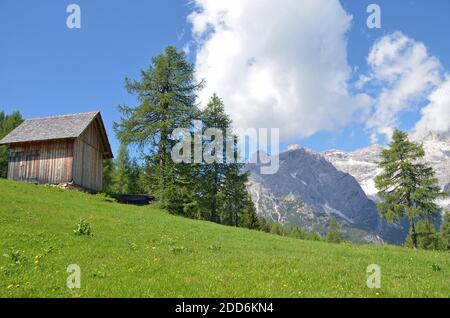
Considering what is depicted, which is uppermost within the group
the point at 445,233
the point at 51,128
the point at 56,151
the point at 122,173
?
the point at 51,128

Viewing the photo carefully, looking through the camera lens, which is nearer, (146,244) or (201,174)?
(146,244)

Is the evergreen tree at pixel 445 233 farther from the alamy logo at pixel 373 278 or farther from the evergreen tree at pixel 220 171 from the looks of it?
the alamy logo at pixel 373 278

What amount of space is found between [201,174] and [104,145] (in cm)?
1193

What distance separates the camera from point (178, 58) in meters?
46.1

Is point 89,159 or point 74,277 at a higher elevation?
point 89,159

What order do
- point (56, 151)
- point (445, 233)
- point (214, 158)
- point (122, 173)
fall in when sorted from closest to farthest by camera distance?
point (56, 151) → point (214, 158) → point (122, 173) → point (445, 233)

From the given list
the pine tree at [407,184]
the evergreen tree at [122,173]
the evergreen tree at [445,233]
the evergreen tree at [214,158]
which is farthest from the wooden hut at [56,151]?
the evergreen tree at [445,233]

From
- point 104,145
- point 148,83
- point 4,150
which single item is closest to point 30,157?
point 104,145

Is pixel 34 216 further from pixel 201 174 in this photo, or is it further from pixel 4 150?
pixel 4 150

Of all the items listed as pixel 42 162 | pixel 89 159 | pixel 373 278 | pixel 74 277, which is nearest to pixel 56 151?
pixel 42 162

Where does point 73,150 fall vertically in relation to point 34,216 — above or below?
above

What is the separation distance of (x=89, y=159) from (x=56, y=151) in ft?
12.4

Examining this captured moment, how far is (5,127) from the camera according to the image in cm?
7525

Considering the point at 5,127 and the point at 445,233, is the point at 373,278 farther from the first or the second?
the point at 445,233
